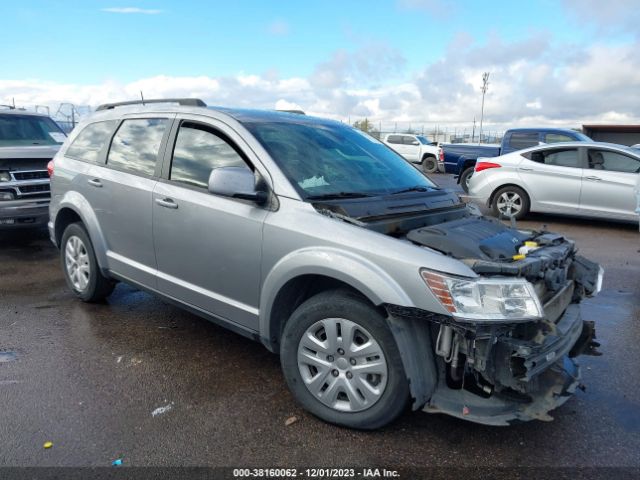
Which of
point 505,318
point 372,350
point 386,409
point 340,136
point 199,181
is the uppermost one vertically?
point 340,136

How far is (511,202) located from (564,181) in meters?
1.01

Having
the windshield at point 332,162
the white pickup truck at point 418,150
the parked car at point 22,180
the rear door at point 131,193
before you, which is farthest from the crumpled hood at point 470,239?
the white pickup truck at point 418,150

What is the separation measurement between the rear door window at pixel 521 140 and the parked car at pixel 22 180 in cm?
1091

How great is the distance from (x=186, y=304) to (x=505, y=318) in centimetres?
229

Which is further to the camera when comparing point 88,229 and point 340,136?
point 88,229

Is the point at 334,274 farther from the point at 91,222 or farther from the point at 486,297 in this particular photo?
the point at 91,222

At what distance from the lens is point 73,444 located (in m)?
2.84

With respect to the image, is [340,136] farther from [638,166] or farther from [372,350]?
[638,166]

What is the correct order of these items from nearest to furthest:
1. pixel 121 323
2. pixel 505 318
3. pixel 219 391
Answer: pixel 505 318 < pixel 219 391 < pixel 121 323

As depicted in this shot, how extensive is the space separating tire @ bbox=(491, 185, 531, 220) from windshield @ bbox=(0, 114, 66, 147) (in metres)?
7.98

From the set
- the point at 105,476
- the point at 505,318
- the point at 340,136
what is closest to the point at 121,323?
the point at 105,476

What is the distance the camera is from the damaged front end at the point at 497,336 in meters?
2.55

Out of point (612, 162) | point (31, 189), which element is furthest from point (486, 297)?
point (612, 162)

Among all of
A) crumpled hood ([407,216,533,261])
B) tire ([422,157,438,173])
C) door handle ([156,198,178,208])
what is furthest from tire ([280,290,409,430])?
tire ([422,157,438,173])
